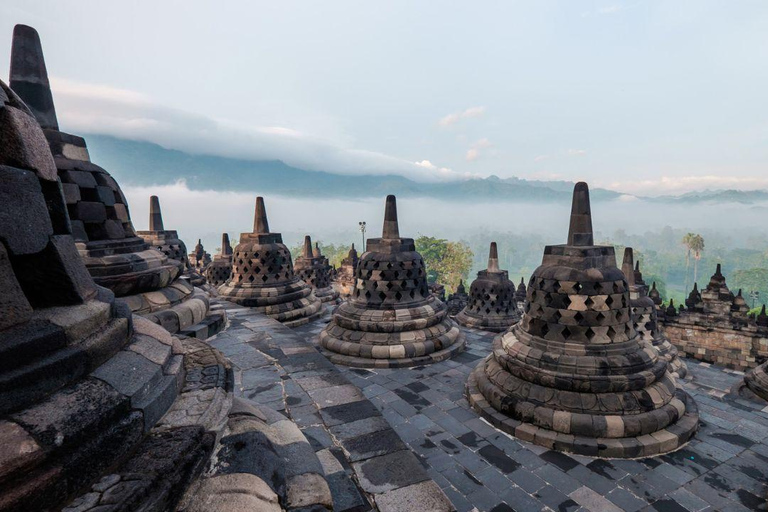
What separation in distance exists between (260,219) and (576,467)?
32.6ft

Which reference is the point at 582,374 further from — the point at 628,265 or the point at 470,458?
the point at 628,265

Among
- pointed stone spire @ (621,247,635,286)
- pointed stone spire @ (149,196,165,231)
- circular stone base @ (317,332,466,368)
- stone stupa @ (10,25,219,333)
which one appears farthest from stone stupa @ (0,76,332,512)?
pointed stone spire @ (149,196,165,231)

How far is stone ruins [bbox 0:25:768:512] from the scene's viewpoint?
1650 mm

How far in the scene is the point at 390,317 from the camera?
27.5ft

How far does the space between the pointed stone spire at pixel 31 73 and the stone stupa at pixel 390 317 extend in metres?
6.05

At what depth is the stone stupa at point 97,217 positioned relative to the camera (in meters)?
4.29

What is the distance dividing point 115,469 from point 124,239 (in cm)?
415

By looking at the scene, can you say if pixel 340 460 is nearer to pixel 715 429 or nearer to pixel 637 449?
pixel 637 449

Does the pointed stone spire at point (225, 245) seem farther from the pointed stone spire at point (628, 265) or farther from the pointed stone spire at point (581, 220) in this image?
the pointed stone spire at point (628, 265)

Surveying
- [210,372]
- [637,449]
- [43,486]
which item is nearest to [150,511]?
[43,486]

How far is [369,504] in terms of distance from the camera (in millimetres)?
2625

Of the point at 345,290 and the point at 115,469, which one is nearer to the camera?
the point at 115,469

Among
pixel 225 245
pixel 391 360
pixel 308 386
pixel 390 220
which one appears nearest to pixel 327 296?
pixel 225 245

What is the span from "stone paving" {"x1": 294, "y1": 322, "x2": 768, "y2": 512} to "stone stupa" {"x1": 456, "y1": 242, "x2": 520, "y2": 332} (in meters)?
5.81
